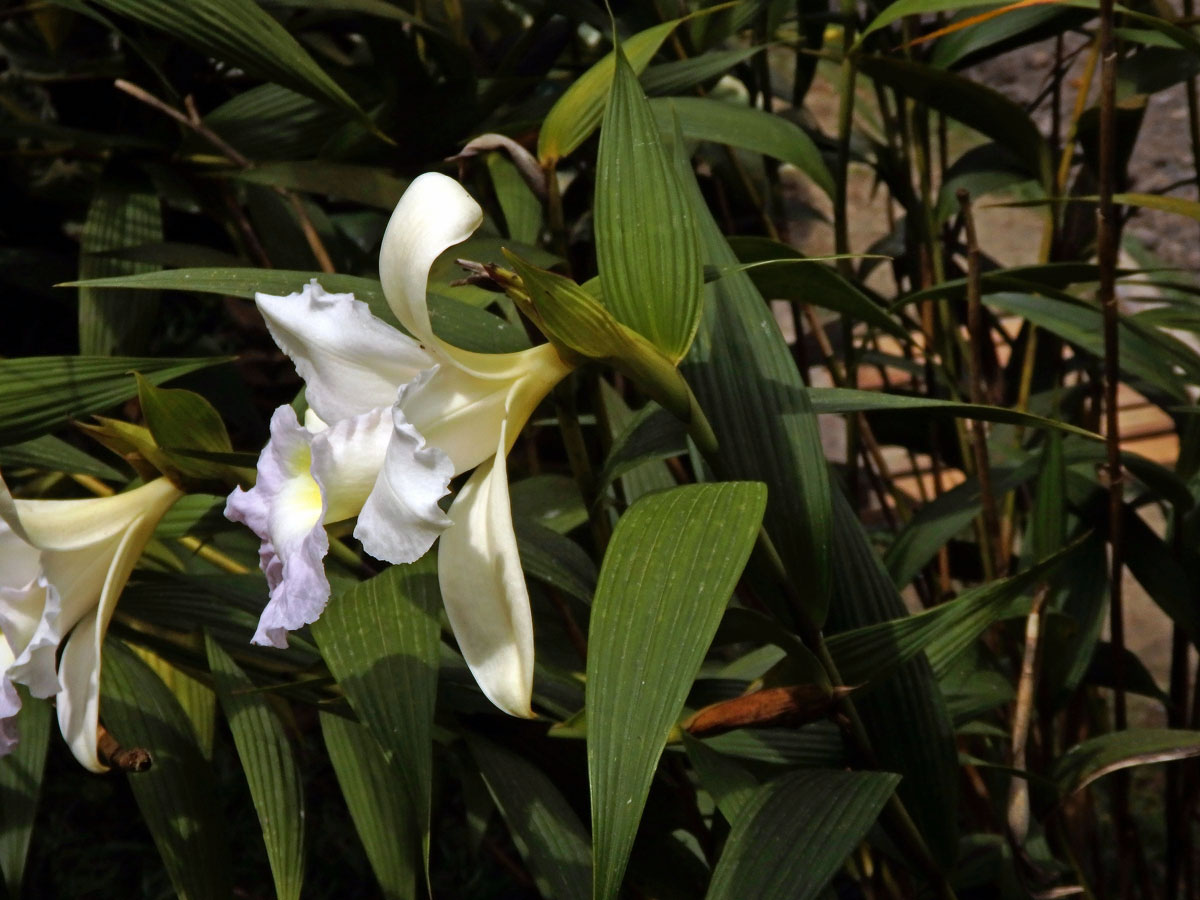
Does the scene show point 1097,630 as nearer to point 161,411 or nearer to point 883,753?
point 883,753

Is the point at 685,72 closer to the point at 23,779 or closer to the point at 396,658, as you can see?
the point at 396,658

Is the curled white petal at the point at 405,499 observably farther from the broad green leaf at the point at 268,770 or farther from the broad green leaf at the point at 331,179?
the broad green leaf at the point at 331,179

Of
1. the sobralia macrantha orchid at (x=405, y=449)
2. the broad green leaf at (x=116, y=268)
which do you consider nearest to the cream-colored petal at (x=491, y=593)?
the sobralia macrantha orchid at (x=405, y=449)

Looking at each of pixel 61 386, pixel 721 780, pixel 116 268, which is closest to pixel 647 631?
pixel 721 780

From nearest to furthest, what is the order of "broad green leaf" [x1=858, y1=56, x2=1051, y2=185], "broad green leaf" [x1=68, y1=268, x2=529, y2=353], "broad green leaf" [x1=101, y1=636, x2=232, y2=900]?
"broad green leaf" [x1=68, y1=268, x2=529, y2=353] → "broad green leaf" [x1=101, y1=636, x2=232, y2=900] → "broad green leaf" [x1=858, y1=56, x2=1051, y2=185]

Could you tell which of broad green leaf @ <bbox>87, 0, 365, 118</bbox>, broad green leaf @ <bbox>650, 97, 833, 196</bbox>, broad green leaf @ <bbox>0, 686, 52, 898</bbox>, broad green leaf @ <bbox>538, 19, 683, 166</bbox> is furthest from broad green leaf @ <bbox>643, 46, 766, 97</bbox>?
broad green leaf @ <bbox>0, 686, 52, 898</bbox>

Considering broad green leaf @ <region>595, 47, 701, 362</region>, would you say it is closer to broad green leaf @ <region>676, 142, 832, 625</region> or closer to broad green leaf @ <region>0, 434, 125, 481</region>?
broad green leaf @ <region>676, 142, 832, 625</region>
